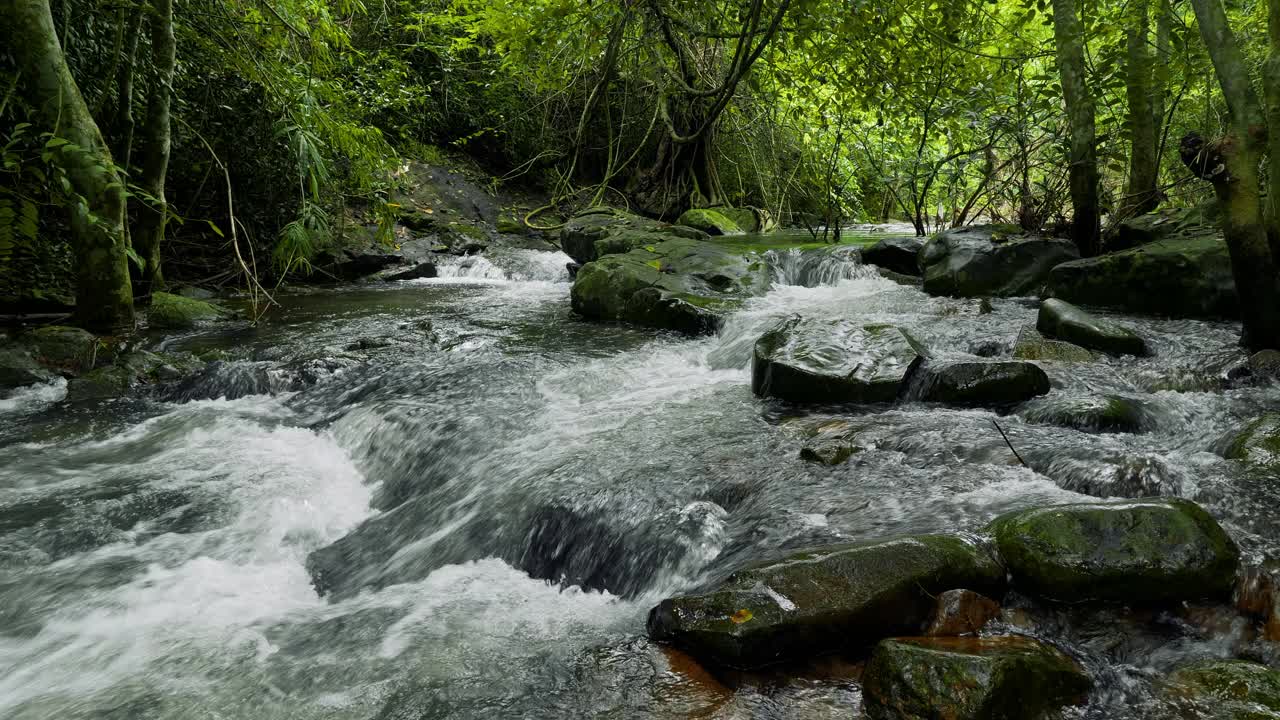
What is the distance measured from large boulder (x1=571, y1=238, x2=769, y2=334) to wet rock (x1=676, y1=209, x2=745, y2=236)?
3.38m

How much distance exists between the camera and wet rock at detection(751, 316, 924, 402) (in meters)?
4.52

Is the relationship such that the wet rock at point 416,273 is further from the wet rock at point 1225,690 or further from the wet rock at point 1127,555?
the wet rock at point 1225,690

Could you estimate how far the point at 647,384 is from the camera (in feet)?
17.8

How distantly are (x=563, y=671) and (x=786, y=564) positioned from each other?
76 centimetres

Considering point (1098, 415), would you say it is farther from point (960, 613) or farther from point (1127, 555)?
point (960, 613)

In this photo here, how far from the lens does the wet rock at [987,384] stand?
4.27 meters

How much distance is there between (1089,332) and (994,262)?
2.45 metres

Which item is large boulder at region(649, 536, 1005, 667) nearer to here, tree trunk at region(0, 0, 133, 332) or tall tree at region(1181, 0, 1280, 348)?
tall tree at region(1181, 0, 1280, 348)

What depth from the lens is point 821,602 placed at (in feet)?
7.31

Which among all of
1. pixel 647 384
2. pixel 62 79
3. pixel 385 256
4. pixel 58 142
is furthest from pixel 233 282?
pixel 647 384

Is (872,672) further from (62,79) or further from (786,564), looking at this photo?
(62,79)

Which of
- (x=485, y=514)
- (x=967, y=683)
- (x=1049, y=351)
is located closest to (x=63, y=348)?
(x=485, y=514)

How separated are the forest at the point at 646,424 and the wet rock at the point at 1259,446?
17mm

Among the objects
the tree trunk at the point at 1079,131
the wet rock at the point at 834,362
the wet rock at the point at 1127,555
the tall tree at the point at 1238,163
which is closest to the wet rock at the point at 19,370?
the wet rock at the point at 834,362
